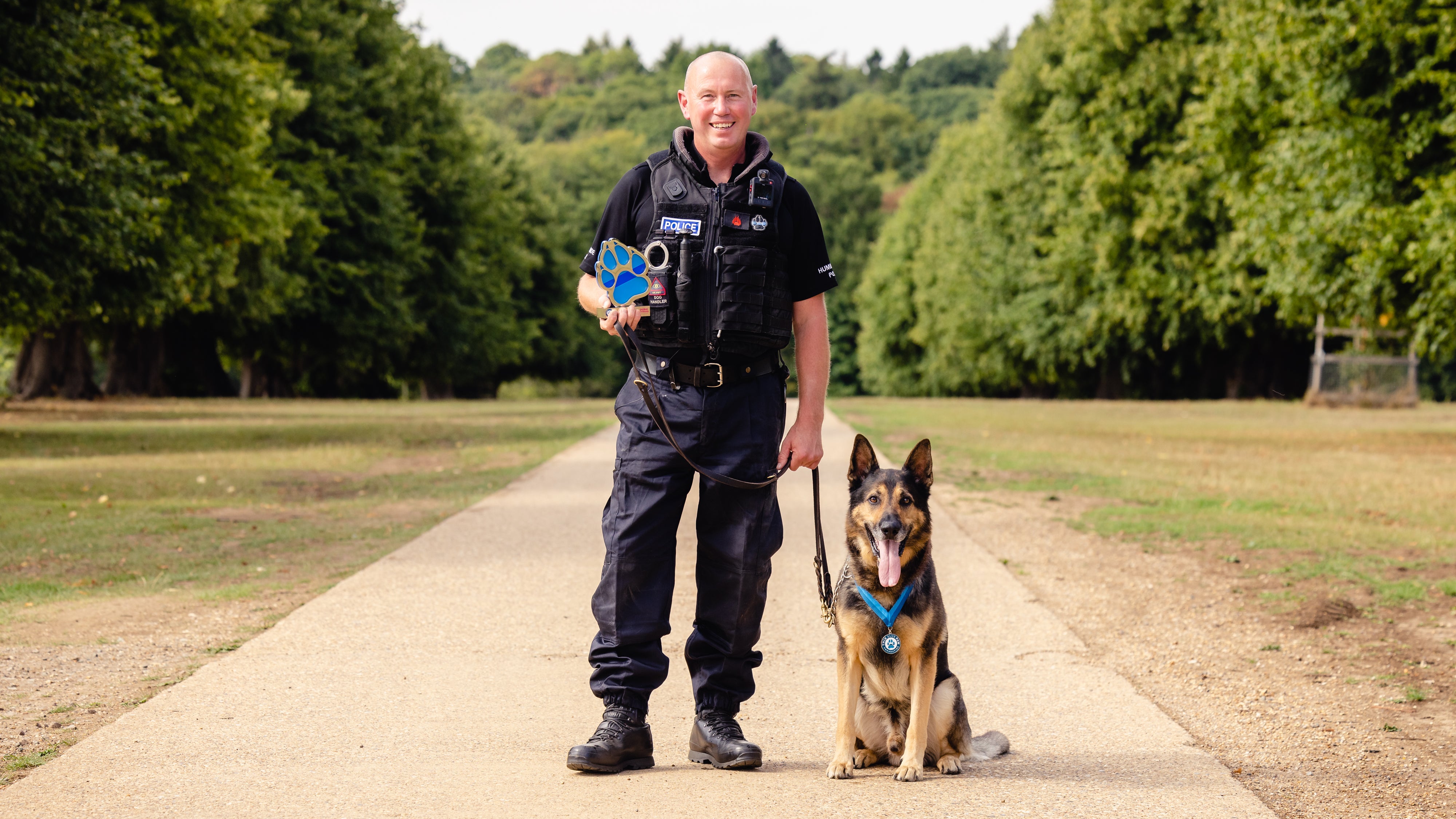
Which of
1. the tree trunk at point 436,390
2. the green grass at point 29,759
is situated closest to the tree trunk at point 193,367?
the tree trunk at point 436,390

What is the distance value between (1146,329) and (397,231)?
79.4ft

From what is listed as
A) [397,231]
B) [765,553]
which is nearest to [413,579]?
[765,553]

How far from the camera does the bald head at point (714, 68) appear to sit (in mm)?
4578

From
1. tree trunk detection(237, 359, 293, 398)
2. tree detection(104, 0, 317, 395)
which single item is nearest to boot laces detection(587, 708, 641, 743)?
tree detection(104, 0, 317, 395)

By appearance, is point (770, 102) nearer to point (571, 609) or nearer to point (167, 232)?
point (167, 232)

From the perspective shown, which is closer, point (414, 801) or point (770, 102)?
point (414, 801)

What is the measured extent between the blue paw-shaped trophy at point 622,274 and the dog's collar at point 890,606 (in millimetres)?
1258

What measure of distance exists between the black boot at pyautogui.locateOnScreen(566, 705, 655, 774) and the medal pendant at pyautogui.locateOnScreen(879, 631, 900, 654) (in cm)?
90

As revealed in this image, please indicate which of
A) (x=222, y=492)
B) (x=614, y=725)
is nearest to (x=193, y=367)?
(x=222, y=492)

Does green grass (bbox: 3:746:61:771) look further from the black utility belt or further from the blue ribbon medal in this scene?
the blue ribbon medal

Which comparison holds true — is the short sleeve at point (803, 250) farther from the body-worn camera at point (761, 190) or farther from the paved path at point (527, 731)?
the paved path at point (527, 731)

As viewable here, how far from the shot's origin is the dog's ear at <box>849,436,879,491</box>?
4762 millimetres

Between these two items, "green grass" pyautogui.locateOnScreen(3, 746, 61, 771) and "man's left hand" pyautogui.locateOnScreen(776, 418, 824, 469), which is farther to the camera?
"man's left hand" pyautogui.locateOnScreen(776, 418, 824, 469)

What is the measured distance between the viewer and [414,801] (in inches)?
168
